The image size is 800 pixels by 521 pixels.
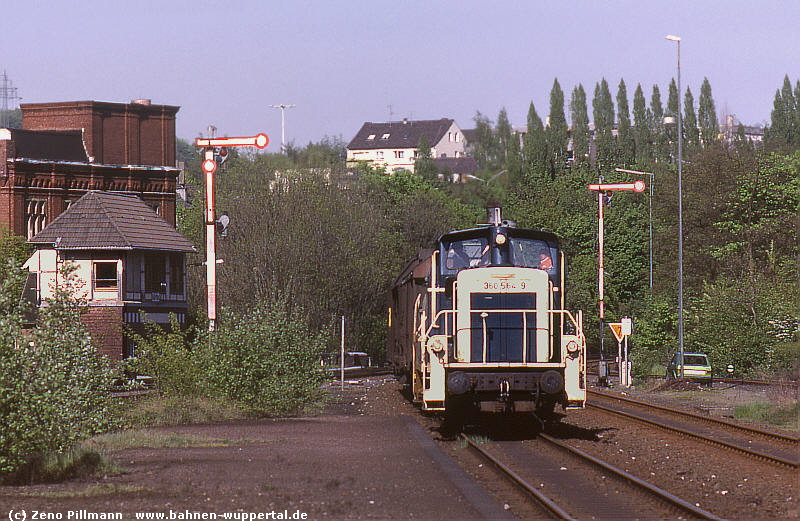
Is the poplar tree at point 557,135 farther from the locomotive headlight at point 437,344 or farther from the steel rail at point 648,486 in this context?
the steel rail at point 648,486

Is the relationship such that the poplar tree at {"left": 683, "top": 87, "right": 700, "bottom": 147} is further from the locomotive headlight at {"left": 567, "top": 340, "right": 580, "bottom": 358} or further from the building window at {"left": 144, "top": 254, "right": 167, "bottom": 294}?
the locomotive headlight at {"left": 567, "top": 340, "right": 580, "bottom": 358}

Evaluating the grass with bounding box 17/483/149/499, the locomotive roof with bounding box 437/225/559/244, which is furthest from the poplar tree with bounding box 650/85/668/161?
the grass with bounding box 17/483/149/499

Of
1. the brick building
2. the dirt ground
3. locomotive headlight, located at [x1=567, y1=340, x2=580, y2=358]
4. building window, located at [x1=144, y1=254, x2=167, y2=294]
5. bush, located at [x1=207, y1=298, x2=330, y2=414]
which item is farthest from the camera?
the brick building

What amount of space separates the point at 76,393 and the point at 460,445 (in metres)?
6.78

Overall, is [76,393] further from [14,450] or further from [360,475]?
[360,475]

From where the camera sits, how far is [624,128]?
11981cm

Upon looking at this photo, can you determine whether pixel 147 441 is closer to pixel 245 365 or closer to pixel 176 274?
pixel 245 365

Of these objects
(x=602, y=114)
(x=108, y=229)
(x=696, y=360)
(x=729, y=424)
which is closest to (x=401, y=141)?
(x=602, y=114)

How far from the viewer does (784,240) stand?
6281 centimetres

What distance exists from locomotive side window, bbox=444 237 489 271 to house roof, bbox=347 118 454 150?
479 feet

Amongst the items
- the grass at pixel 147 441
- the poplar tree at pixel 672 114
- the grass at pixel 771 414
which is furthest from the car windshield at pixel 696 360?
→ the poplar tree at pixel 672 114

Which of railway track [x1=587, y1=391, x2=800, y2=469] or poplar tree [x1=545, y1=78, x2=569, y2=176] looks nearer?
railway track [x1=587, y1=391, x2=800, y2=469]

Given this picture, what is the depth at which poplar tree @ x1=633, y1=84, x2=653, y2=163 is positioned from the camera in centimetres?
11738

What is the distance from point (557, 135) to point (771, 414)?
3471 inches
